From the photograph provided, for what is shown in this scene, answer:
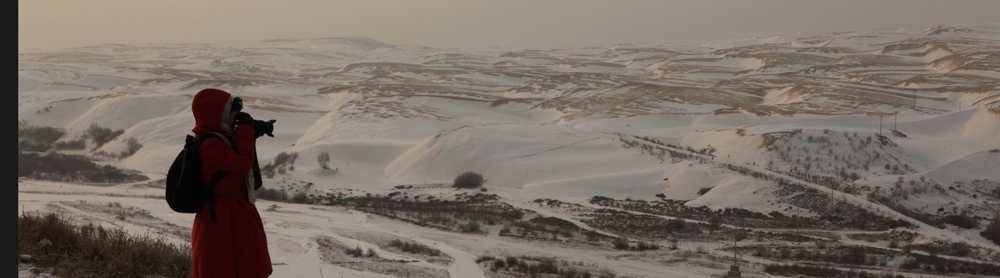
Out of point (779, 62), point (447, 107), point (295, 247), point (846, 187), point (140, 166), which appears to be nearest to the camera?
point (295, 247)

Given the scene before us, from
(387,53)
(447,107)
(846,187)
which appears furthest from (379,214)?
(387,53)

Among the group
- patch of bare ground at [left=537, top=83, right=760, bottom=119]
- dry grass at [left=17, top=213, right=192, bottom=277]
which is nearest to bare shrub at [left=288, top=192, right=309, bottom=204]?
dry grass at [left=17, top=213, right=192, bottom=277]

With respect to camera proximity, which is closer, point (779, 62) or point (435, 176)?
point (435, 176)

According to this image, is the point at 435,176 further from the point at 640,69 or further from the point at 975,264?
the point at 640,69

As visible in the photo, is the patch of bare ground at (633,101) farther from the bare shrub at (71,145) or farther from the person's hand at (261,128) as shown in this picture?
the person's hand at (261,128)

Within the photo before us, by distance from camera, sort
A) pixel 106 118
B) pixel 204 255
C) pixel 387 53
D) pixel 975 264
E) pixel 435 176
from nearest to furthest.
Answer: pixel 204 255
pixel 975 264
pixel 435 176
pixel 106 118
pixel 387 53

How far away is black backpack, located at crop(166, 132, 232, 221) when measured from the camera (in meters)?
3.55

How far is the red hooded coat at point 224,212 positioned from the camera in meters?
3.69

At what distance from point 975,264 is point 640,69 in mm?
98582

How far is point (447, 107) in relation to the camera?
176 ft

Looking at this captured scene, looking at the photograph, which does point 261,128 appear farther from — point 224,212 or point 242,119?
point 224,212

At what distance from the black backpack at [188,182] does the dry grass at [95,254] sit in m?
3.04

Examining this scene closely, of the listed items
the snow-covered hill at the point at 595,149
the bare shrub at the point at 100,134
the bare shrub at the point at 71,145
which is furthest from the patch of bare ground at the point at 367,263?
the bare shrub at the point at 71,145

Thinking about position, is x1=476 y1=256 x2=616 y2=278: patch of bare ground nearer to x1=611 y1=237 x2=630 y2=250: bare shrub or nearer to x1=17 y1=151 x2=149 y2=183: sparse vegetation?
x1=611 y1=237 x2=630 y2=250: bare shrub
